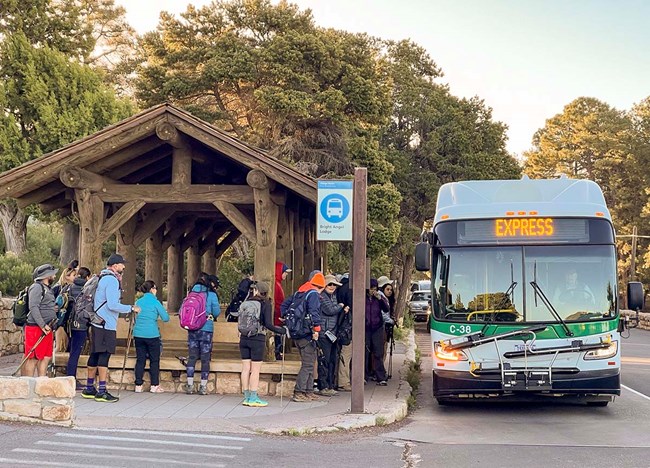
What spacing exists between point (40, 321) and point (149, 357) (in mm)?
1715

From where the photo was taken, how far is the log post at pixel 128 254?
1571 centimetres

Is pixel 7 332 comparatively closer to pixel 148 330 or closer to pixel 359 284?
pixel 148 330

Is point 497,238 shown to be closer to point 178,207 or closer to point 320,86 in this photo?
point 178,207

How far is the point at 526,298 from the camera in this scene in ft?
37.0

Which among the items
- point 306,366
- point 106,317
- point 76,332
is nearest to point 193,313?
point 106,317

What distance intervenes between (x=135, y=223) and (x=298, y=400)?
243 inches

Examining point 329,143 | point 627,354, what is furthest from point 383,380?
point 329,143

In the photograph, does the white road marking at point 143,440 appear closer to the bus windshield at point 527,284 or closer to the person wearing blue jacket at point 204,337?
the person wearing blue jacket at point 204,337

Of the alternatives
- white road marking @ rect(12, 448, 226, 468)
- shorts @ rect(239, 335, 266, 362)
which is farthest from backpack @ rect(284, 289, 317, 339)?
white road marking @ rect(12, 448, 226, 468)

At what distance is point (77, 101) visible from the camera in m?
27.8

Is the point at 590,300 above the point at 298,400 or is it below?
above

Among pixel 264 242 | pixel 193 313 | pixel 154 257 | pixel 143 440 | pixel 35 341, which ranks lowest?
pixel 143 440

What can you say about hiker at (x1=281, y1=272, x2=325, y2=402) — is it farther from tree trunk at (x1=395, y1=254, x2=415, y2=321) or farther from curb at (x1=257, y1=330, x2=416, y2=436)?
tree trunk at (x1=395, y1=254, x2=415, y2=321)

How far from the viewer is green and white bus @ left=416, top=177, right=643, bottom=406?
1110 cm
